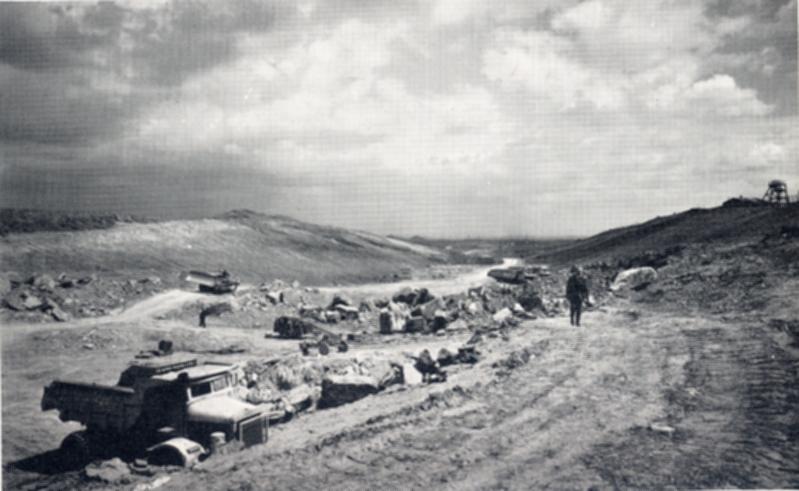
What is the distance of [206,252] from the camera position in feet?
120

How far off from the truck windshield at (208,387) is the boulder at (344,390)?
81.7 inches

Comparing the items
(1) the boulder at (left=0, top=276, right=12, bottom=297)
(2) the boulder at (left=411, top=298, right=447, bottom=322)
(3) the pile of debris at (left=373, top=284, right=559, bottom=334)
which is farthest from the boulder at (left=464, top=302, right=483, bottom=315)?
(1) the boulder at (left=0, top=276, right=12, bottom=297)

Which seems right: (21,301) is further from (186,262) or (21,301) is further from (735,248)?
(735,248)

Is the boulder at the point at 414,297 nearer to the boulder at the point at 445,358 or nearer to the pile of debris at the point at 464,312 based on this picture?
the pile of debris at the point at 464,312

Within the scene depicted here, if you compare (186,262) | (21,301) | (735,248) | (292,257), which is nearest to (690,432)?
(735,248)

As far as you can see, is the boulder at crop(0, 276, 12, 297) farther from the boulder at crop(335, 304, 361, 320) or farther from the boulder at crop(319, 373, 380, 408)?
the boulder at crop(319, 373, 380, 408)

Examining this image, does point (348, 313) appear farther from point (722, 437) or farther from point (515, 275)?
point (722, 437)

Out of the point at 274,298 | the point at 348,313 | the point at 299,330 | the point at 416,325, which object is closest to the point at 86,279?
the point at 274,298

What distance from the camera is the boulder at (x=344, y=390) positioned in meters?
9.99

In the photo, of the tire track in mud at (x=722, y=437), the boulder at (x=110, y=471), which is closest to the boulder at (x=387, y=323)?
the tire track in mud at (x=722, y=437)

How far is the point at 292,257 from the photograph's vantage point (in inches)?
1660

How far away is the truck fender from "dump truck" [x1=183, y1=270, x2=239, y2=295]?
1835 cm

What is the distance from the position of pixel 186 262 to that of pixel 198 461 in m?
28.1

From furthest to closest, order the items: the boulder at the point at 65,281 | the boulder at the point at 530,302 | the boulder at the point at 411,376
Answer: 1. the boulder at the point at 65,281
2. the boulder at the point at 530,302
3. the boulder at the point at 411,376
